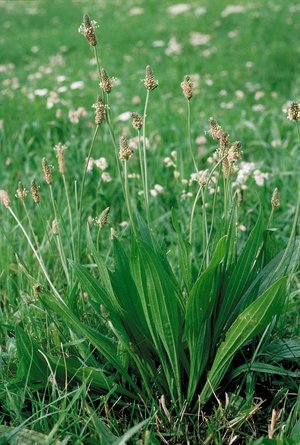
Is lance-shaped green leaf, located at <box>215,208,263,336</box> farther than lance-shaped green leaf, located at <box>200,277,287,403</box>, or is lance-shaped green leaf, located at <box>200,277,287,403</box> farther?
lance-shaped green leaf, located at <box>215,208,263,336</box>

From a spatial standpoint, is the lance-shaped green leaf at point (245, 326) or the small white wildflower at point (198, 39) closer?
the lance-shaped green leaf at point (245, 326)

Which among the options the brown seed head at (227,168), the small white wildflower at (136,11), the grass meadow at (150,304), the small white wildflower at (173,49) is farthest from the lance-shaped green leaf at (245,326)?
the small white wildflower at (136,11)

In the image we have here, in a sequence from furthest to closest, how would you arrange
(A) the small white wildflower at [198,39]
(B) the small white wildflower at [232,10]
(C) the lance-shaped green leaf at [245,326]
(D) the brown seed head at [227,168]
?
(B) the small white wildflower at [232,10] < (A) the small white wildflower at [198,39] < (D) the brown seed head at [227,168] < (C) the lance-shaped green leaf at [245,326]

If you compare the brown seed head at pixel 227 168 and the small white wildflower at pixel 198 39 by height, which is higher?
the small white wildflower at pixel 198 39

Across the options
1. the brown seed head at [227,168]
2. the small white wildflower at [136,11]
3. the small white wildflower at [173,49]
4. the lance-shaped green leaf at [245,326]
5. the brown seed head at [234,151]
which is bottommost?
the lance-shaped green leaf at [245,326]

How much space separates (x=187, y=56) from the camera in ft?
22.1

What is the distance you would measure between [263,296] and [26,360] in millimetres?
618

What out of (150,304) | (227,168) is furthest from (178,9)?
Result: (150,304)

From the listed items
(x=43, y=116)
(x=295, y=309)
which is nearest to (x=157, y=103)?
(x=43, y=116)

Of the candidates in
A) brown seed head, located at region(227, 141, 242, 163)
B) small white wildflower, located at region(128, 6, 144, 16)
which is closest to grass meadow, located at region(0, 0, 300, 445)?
brown seed head, located at region(227, 141, 242, 163)

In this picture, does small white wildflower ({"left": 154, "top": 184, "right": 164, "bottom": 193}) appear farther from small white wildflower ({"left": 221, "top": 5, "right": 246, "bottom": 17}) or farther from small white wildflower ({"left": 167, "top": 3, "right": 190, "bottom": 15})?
small white wildflower ({"left": 167, "top": 3, "right": 190, "bottom": 15})

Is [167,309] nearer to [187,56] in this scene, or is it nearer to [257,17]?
[187,56]

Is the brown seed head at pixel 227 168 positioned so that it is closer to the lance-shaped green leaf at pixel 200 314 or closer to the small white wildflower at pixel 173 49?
the lance-shaped green leaf at pixel 200 314

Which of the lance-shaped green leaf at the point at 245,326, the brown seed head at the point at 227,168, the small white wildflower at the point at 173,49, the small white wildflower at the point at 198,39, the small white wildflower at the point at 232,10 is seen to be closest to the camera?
the lance-shaped green leaf at the point at 245,326
